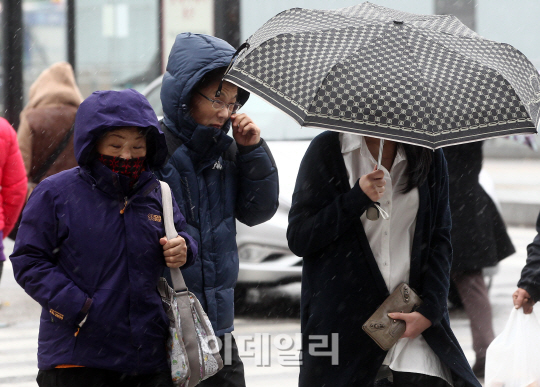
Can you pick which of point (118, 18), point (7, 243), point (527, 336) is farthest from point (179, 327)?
point (118, 18)

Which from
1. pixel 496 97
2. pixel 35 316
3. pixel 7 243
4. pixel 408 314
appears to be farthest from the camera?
pixel 7 243

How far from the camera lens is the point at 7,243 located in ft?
40.1

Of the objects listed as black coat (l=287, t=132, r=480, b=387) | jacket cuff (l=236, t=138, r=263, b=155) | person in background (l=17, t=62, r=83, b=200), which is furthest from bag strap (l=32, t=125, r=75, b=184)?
black coat (l=287, t=132, r=480, b=387)

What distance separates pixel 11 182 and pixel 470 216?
3.00 meters

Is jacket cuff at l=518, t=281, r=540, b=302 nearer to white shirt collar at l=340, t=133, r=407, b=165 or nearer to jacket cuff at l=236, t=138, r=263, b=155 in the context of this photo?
white shirt collar at l=340, t=133, r=407, b=165

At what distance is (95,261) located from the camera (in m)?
3.11

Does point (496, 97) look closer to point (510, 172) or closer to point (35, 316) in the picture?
point (35, 316)

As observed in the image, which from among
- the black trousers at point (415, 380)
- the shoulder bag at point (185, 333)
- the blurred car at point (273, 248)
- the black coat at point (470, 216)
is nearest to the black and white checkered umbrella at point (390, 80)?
the shoulder bag at point (185, 333)

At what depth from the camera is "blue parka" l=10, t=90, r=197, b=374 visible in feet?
10.1

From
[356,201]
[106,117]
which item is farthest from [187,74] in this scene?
[356,201]

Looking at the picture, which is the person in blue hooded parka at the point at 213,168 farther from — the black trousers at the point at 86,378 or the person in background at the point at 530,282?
the person in background at the point at 530,282

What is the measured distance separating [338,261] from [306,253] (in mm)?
122

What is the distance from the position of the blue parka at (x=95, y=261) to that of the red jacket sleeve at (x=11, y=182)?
2.93m

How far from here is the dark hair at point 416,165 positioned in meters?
3.39
